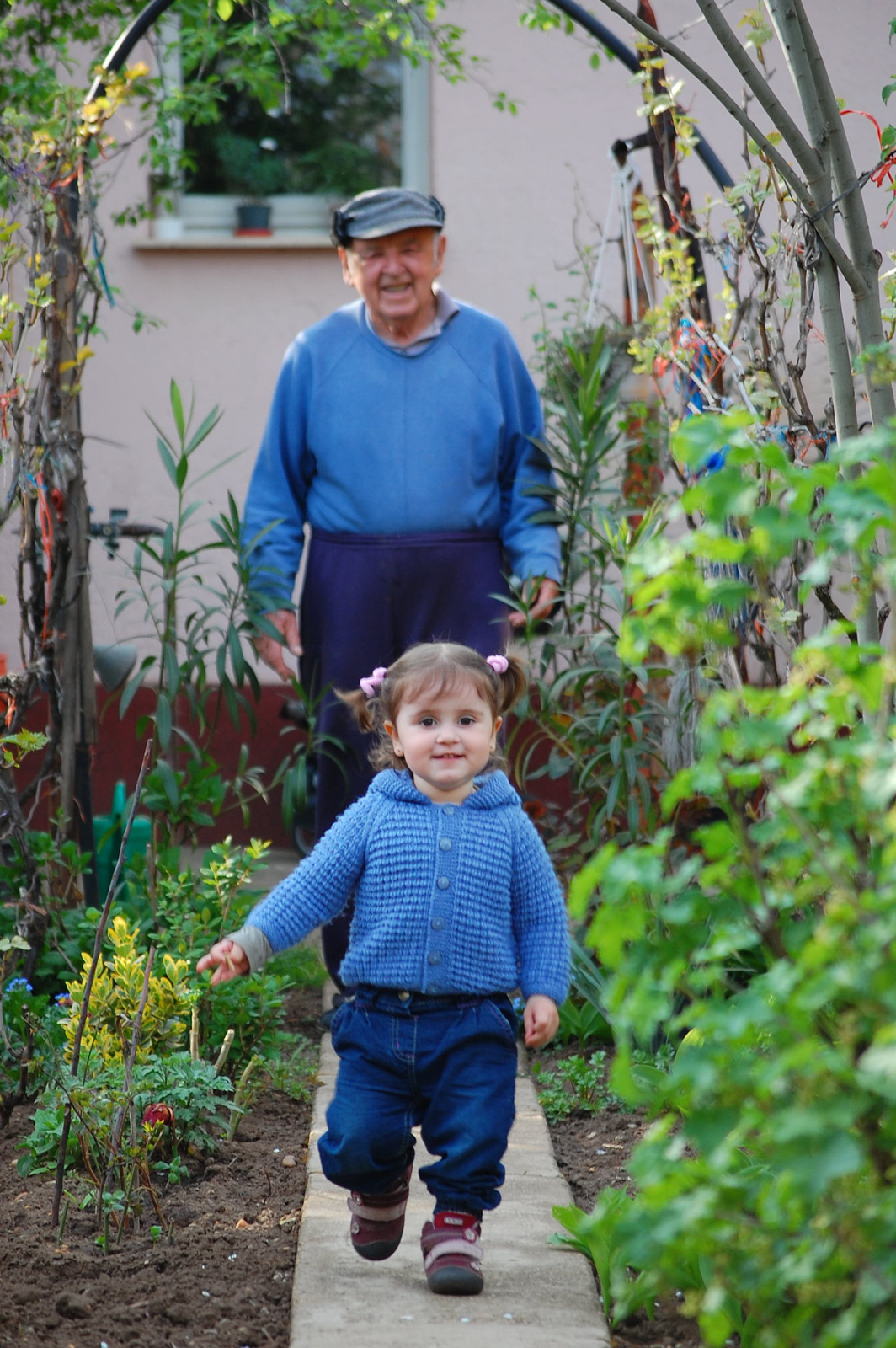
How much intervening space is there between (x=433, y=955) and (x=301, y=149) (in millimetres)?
4680

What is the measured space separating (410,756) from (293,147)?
4436mm

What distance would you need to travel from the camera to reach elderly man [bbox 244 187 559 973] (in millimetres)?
3617

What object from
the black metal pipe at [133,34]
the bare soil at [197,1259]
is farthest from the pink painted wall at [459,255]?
the bare soil at [197,1259]

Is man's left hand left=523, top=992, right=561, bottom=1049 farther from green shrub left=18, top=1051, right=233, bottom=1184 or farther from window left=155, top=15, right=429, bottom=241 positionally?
window left=155, top=15, right=429, bottom=241

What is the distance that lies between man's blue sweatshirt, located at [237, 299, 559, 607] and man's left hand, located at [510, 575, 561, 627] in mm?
45

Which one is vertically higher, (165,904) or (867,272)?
(867,272)

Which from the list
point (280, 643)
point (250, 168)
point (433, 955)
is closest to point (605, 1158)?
point (433, 955)

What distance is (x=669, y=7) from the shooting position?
5.80 meters

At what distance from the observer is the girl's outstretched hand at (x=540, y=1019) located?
2191mm

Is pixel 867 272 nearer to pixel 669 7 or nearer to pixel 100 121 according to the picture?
pixel 100 121

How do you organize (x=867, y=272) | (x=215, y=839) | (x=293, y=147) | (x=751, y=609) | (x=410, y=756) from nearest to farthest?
1. (x=867, y=272)
2. (x=410, y=756)
3. (x=751, y=609)
4. (x=215, y=839)
5. (x=293, y=147)

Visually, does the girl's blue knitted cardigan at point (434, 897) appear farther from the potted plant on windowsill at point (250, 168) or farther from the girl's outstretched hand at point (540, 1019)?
the potted plant on windowsill at point (250, 168)

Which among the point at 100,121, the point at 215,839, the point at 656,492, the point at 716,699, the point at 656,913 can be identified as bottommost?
the point at 215,839

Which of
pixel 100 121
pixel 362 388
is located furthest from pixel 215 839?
pixel 100 121
